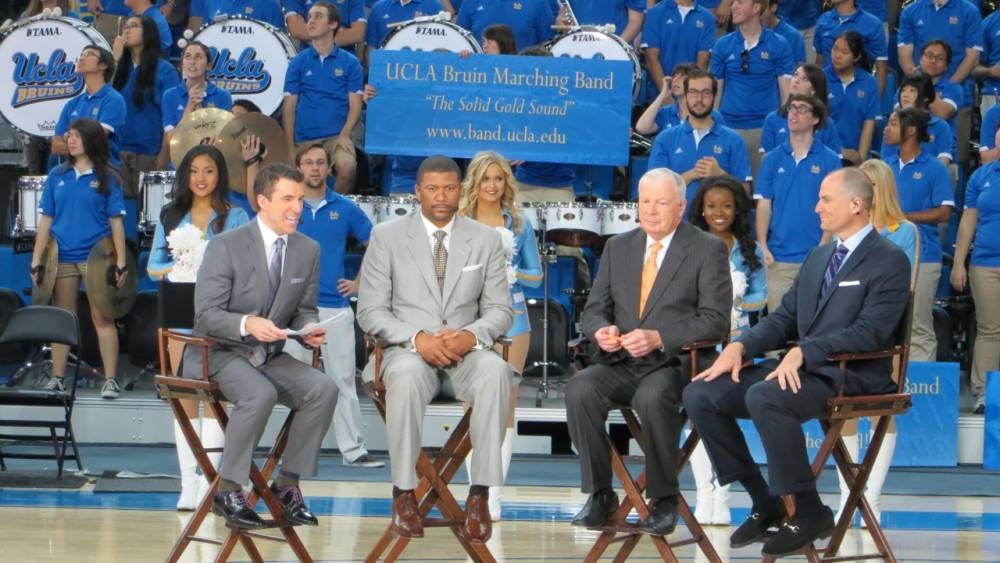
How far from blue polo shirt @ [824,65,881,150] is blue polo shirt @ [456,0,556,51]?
2.23 m

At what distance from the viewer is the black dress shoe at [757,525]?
6.48m

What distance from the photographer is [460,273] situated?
702cm

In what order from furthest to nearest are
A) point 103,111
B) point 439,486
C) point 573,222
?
point 103,111, point 573,222, point 439,486

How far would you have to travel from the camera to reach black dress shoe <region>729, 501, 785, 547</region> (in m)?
6.48

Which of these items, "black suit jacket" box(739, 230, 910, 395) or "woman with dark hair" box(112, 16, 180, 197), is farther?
"woman with dark hair" box(112, 16, 180, 197)

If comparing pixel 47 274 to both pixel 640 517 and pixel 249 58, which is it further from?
pixel 640 517

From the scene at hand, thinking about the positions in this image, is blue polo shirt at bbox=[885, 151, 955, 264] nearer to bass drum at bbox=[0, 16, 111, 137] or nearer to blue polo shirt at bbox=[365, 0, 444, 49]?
blue polo shirt at bbox=[365, 0, 444, 49]

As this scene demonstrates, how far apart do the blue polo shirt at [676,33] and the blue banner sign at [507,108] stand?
175 cm

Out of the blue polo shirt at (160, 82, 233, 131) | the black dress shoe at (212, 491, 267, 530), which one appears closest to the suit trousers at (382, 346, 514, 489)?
the black dress shoe at (212, 491, 267, 530)

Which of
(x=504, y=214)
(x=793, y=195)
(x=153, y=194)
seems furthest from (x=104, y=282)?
(x=793, y=195)

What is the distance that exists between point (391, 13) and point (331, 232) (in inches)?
141

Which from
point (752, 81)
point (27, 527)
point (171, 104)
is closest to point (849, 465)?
point (27, 527)

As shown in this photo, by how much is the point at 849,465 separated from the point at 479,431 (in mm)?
1536

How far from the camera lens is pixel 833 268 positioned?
22.1ft
